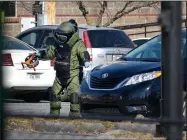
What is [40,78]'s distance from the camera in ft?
44.1

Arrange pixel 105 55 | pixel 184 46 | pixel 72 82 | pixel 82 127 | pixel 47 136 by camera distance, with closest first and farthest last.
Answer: pixel 184 46 < pixel 47 136 < pixel 82 127 < pixel 72 82 < pixel 105 55

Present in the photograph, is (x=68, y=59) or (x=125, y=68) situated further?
(x=68, y=59)

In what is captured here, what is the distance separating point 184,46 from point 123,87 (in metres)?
4.20

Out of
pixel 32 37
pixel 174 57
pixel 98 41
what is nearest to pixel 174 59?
pixel 174 57

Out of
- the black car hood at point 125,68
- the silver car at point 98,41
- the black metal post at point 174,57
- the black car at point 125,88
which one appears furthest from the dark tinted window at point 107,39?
the black metal post at point 174,57

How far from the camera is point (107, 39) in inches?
544

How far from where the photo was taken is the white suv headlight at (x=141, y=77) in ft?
27.9

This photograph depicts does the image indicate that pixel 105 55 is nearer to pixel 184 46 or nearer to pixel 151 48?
pixel 151 48

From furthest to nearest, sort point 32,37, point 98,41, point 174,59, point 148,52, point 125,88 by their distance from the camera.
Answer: point 32,37, point 98,41, point 148,52, point 125,88, point 174,59

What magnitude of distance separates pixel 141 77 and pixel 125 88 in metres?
0.26

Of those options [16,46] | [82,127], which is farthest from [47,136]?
[16,46]

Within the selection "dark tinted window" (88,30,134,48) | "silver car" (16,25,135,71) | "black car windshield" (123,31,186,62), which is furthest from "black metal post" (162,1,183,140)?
"dark tinted window" (88,30,134,48)

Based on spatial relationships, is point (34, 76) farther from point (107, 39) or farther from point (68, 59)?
point (68, 59)

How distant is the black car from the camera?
8.38 meters
